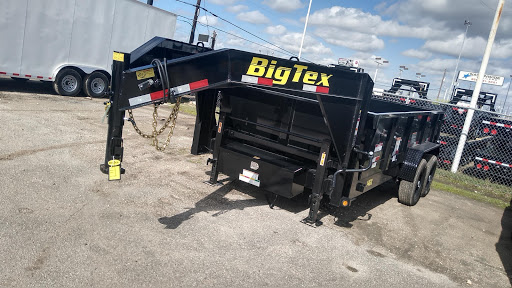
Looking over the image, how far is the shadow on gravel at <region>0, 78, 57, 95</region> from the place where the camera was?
45.7 feet

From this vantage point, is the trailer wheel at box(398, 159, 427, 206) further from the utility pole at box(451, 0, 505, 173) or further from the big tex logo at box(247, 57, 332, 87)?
the utility pole at box(451, 0, 505, 173)

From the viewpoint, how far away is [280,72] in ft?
14.6

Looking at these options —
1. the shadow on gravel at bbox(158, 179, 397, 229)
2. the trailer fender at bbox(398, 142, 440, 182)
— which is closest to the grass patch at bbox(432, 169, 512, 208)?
the trailer fender at bbox(398, 142, 440, 182)

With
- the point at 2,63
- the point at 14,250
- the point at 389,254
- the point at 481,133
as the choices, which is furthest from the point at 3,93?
the point at 481,133

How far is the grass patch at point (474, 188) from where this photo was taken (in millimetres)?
8797

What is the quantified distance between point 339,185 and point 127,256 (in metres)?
2.91

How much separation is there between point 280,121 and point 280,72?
141 centimetres

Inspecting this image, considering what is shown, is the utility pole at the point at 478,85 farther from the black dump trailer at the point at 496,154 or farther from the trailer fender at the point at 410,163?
the trailer fender at the point at 410,163

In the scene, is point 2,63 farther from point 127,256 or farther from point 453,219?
point 453,219

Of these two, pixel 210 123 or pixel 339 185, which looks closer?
pixel 339 185

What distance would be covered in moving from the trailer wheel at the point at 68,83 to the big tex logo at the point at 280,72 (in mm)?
11893

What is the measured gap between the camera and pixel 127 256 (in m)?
3.93

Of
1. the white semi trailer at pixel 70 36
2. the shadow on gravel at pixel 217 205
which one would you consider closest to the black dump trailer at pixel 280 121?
the shadow on gravel at pixel 217 205

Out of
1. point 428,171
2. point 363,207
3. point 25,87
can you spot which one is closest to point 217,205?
point 363,207
